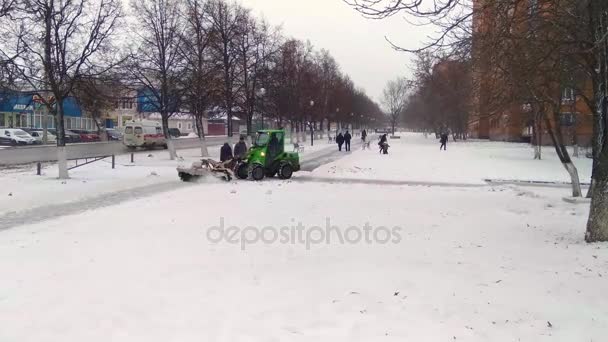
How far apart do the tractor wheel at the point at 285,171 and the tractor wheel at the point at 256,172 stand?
0.94 metres

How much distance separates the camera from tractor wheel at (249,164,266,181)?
61.1ft

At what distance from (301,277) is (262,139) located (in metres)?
13.7

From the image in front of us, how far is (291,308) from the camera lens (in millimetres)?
5125

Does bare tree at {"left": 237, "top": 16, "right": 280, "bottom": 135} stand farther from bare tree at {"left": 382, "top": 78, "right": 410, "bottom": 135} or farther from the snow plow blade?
bare tree at {"left": 382, "top": 78, "right": 410, "bottom": 135}

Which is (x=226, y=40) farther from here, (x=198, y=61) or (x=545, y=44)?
(x=545, y=44)

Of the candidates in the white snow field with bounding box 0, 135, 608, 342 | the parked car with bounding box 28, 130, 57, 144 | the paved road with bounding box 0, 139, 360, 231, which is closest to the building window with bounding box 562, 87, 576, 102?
the white snow field with bounding box 0, 135, 608, 342

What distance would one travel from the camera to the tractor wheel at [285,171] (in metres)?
19.4

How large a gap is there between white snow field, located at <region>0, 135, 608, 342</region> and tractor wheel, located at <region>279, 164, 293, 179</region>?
8242 mm

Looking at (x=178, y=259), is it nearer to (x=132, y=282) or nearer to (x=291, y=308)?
(x=132, y=282)

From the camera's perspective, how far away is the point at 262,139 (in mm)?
19562

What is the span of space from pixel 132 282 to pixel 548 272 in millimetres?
4975

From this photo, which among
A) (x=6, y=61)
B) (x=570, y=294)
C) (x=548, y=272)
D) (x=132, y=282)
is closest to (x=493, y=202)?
(x=548, y=272)

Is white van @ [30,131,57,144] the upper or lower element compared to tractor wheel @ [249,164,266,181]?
upper

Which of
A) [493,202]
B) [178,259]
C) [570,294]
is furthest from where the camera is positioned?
[493,202]
